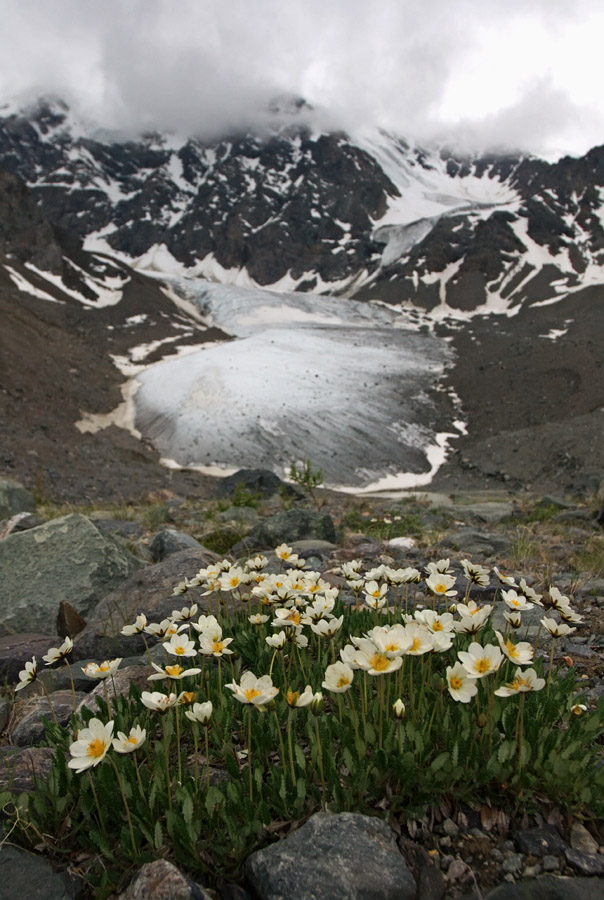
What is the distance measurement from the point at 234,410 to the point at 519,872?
31.9 meters

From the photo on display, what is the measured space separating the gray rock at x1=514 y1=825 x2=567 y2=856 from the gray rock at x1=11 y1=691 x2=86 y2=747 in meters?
2.07

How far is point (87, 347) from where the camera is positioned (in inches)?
1794

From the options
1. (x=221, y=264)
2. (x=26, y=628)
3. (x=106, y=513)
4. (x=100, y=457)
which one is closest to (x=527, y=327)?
(x=100, y=457)

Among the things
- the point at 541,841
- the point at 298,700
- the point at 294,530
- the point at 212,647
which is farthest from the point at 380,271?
the point at 541,841

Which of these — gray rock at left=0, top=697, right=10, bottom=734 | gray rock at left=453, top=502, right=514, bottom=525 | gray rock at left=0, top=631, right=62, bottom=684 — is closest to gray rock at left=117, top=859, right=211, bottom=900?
gray rock at left=0, top=697, right=10, bottom=734

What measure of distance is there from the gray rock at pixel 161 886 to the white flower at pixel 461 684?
1033 millimetres

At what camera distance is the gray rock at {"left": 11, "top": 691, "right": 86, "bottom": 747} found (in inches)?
113

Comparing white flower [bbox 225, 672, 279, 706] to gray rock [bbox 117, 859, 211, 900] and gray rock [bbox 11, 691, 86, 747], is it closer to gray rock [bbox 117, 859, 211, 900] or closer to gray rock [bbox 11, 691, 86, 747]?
gray rock [bbox 117, 859, 211, 900]

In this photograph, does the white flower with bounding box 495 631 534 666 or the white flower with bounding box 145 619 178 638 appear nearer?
the white flower with bounding box 495 631 534 666

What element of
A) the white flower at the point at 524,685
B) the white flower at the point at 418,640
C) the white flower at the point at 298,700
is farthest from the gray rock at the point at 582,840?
the white flower at the point at 298,700

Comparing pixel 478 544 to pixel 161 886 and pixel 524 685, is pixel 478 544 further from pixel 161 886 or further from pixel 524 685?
pixel 161 886

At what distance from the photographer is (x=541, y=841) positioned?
190cm

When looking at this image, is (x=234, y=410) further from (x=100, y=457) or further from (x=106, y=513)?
(x=106, y=513)

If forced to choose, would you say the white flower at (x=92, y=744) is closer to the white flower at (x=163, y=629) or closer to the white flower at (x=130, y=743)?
the white flower at (x=130, y=743)
